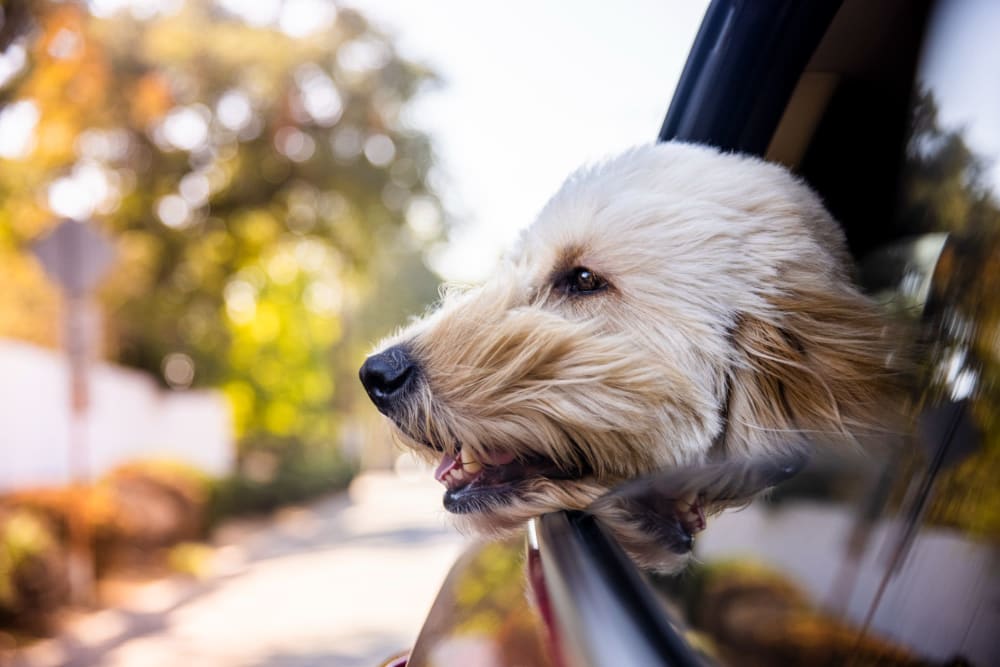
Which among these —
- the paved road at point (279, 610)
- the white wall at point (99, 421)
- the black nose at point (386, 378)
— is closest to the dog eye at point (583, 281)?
the black nose at point (386, 378)

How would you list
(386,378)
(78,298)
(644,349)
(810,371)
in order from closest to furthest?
(810,371) < (644,349) < (386,378) < (78,298)

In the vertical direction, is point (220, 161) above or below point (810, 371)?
above

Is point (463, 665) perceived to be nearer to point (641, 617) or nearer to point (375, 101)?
point (641, 617)

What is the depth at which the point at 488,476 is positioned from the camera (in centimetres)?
104

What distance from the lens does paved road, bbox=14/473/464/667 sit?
8.09 meters

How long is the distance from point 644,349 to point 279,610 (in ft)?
31.3

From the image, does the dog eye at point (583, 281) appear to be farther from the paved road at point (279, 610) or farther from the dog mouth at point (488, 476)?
the paved road at point (279, 610)

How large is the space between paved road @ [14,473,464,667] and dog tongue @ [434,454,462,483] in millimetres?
4061

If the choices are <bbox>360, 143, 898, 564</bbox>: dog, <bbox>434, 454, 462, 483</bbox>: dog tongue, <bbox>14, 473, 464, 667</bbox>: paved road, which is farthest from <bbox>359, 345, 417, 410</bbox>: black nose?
<bbox>14, 473, 464, 667</bbox>: paved road

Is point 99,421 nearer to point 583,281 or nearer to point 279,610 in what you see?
point 279,610

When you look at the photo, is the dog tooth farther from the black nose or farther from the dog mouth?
the black nose

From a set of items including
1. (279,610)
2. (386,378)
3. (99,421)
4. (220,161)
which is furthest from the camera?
(99,421)

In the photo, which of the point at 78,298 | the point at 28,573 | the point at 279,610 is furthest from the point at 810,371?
the point at 78,298

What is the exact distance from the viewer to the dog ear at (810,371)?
745 mm
